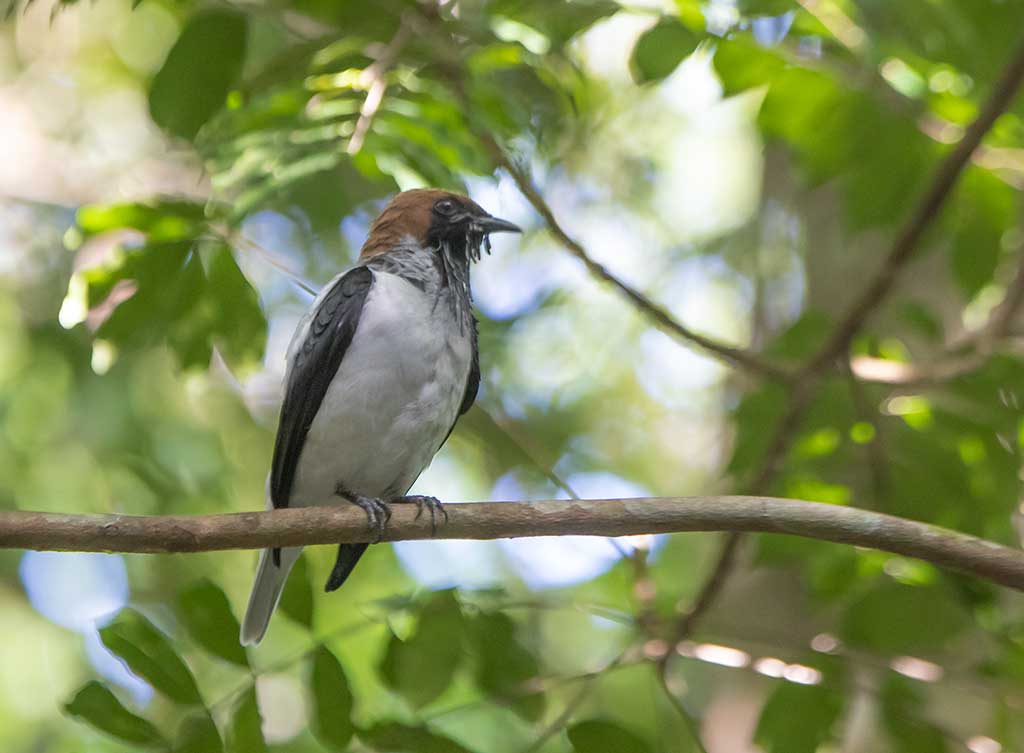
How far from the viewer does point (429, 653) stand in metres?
3.26

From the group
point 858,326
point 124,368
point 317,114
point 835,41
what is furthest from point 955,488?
point 124,368

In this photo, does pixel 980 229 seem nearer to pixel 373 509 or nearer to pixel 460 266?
pixel 460 266

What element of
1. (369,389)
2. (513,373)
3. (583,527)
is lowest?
(513,373)

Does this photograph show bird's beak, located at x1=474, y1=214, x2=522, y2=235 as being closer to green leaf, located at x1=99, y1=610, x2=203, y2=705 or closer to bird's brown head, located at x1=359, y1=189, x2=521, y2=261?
bird's brown head, located at x1=359, y1=189, x2=521, y2=261

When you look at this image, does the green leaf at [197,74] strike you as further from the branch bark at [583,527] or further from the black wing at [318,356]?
the branch bark at [583,527]

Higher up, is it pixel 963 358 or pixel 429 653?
pixel 963 358

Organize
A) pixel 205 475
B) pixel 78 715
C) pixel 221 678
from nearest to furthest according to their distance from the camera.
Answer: pixel 78 715 < pixel 205 475 < pixel 221 678

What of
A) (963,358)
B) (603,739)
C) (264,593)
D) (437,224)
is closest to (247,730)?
(603,739)

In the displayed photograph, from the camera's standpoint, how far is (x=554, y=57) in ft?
12.7

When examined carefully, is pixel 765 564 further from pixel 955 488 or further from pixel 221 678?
pixel 221 678

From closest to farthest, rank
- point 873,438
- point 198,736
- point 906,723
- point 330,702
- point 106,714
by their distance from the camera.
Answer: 1. point 106,714
2. point 198,736
3. point 330,702
4. point 906,723
5. point 873,438

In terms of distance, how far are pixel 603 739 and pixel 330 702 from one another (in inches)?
29.1

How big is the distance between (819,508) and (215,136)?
2.21 metres

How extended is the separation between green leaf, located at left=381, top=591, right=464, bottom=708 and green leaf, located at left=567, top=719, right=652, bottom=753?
418mm
